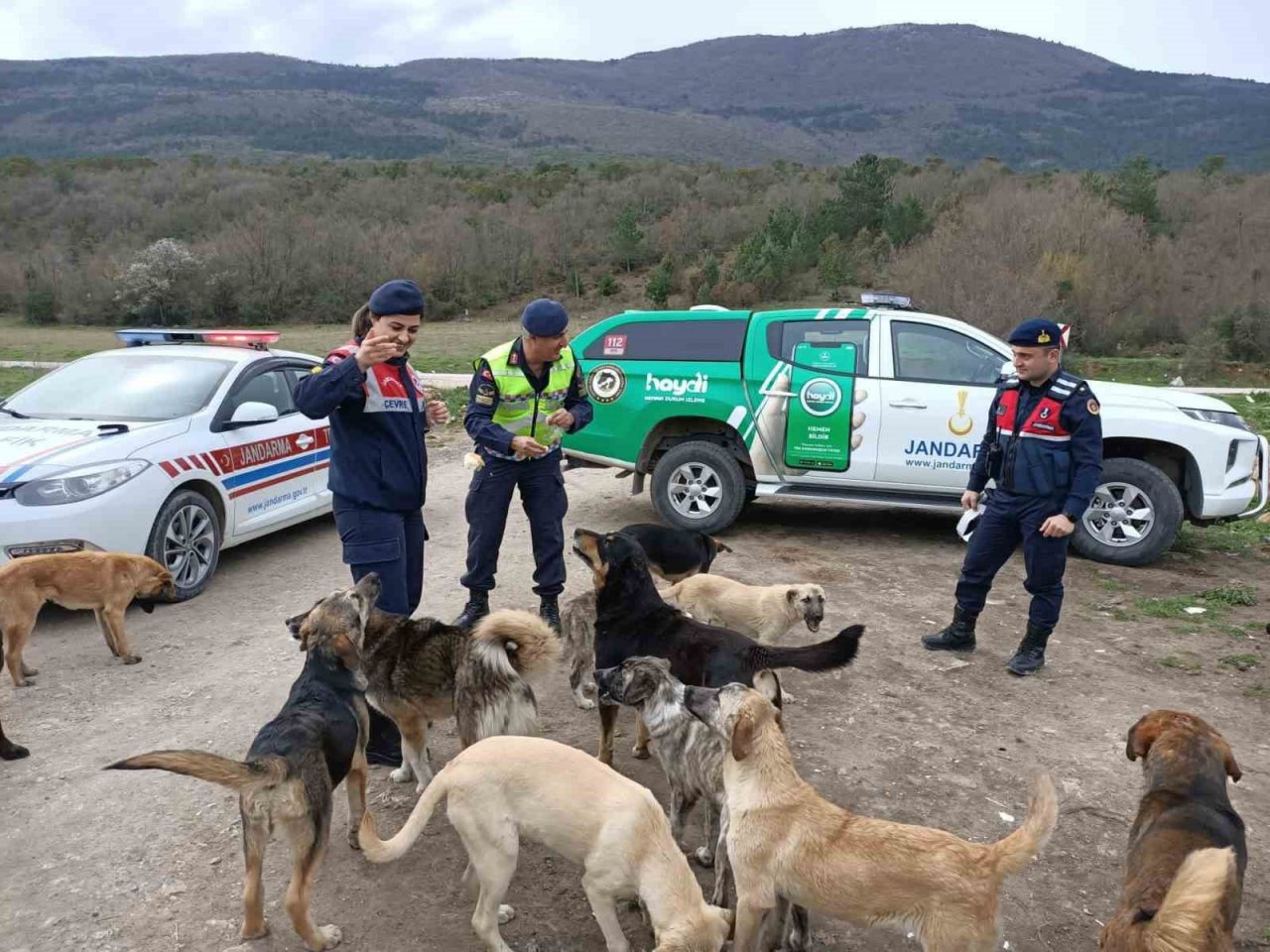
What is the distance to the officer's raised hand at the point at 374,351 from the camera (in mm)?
3621

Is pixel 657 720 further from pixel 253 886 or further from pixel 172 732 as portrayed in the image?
pixel 172 732

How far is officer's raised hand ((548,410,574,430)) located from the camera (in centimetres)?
513

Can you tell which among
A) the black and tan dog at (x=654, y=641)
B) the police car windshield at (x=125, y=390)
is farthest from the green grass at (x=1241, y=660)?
the police car windshield at (x=125, y=390)

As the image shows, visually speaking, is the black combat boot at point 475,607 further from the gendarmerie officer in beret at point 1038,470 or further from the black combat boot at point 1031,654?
the black combat boot at point 1031,654

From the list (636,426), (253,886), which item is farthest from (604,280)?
(253,886)

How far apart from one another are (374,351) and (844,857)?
99.7 inches

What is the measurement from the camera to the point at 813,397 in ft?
24.5

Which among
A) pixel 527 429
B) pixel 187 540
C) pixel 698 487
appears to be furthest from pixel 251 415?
pixel 698 487

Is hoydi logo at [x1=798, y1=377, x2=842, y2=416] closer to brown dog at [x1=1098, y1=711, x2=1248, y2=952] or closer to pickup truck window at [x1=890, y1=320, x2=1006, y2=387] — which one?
pickup truck window at [x1=890, y1=320, x2=1006, y2=387]

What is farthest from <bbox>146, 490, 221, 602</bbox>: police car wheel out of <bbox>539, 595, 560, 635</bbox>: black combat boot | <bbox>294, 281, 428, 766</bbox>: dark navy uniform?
<bbox>294, 281, 428, 766</bbox>: dark navy uniform

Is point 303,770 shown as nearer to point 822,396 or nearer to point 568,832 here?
point 568,832

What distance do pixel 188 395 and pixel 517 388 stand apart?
120 inches

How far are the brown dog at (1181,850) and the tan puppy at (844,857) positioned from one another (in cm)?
Result: 31

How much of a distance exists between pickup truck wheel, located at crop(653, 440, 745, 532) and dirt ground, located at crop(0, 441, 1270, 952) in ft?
1.74
